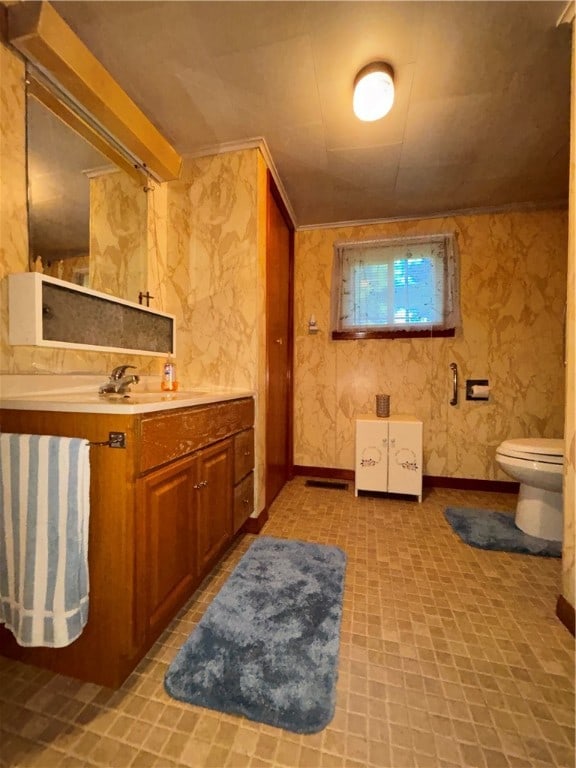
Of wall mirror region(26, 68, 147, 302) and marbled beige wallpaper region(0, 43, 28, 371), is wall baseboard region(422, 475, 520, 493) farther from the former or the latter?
marbled beige wallpaper region(0, 43, 28, 371)

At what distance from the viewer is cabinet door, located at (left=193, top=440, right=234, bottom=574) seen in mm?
1267

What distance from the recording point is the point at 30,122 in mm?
1212

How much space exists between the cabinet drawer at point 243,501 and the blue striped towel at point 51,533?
81 cm

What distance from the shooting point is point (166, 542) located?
1.05 metres

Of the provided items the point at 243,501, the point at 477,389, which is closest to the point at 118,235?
the point at 243,501

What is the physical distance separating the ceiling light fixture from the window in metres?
1.39

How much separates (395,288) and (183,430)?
2354mm

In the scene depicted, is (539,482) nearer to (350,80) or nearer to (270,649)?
(270,649)

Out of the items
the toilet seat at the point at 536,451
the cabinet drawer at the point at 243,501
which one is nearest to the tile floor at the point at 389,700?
the cabinet drawer at the point at 243,501

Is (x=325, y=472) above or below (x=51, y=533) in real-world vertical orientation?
below

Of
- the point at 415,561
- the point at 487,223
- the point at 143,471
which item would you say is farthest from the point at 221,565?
the point at 487,223

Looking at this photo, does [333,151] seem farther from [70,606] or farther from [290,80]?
[70,606]

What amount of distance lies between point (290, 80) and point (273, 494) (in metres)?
2.45

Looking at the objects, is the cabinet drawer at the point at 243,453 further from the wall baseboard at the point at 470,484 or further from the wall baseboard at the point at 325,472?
the wall baseboard at the point at 470,484
